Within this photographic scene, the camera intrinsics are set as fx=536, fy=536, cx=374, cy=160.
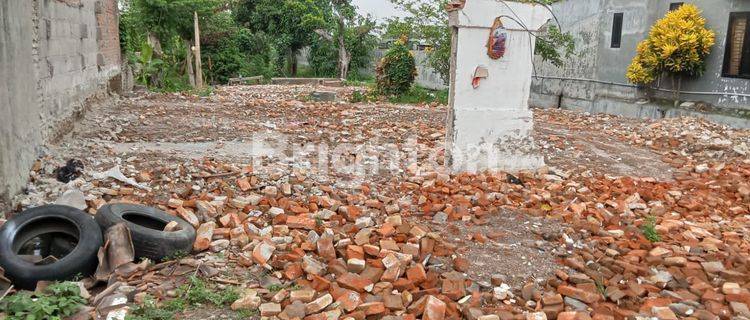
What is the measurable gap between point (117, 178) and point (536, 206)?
4003 millimetres

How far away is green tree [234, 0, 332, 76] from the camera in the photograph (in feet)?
76.3

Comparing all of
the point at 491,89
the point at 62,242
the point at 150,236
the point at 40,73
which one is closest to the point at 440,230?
the point at 150,236

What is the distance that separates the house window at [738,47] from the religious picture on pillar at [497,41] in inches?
306

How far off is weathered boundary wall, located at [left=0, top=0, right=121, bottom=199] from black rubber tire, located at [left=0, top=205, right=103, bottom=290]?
30.8 inches

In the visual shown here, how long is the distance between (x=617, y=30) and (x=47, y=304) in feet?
48.4

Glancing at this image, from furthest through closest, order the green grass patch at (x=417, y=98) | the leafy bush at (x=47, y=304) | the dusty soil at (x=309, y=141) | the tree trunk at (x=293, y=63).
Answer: the tree trunk at (x=293, y=63), the green grass patch at (x=417, y=98), the dusty soil at (x=309, y=141), the leafy bush at (x=47, y=304)

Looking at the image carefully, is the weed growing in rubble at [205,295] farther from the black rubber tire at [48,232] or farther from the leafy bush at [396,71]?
the leafy bush at [396,71]

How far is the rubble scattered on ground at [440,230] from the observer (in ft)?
10.7

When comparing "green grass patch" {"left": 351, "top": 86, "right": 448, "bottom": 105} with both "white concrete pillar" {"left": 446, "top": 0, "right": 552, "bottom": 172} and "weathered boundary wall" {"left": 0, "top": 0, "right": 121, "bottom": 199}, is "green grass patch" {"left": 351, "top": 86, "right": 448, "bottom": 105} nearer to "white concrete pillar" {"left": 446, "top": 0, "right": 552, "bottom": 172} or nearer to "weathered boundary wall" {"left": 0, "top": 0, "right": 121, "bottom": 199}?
"weathered boundary wall" {"left": 0, "top": 0, "right": 121, "bottom": 199}

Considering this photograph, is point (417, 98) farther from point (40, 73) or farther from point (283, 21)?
point (283, 21)

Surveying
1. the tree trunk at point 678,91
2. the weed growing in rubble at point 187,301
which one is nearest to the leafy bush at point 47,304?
the weed growing in rubble at point 187,301

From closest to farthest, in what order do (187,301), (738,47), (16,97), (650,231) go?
(187,301), (650,231), (16,97), (738,47)

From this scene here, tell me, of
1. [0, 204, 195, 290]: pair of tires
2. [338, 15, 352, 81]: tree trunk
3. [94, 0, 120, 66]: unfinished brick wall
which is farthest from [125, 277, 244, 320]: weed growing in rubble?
[338, 15, 352, 81]: tree trunk

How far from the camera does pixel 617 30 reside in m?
14.4
